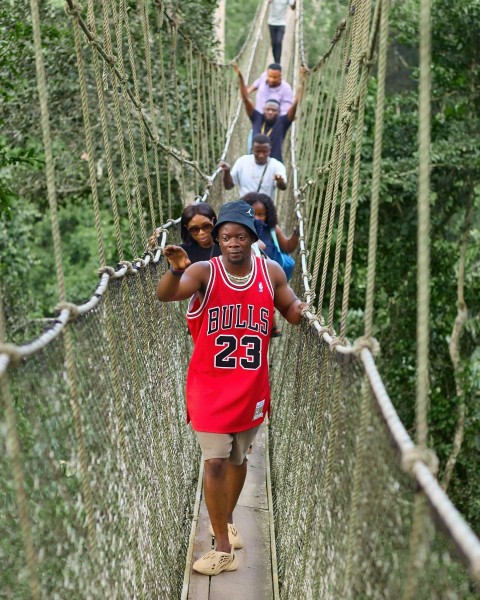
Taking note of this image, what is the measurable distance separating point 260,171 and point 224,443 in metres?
1.95

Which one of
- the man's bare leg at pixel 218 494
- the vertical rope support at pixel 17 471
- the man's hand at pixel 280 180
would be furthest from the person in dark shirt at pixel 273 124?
the vertical rope support at pixel 17 471

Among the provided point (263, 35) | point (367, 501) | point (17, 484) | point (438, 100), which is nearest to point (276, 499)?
point (367, 501)

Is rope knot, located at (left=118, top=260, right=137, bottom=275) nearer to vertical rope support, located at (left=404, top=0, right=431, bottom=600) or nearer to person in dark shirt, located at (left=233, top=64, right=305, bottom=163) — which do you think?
vertical rope support, located at (left=404, top=0, right=431, bottom=600)

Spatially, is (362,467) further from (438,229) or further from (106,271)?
(438,229)

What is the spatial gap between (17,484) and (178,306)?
190 cm

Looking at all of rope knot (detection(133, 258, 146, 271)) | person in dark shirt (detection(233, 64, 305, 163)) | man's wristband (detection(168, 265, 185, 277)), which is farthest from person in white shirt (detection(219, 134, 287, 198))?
man's wristband (detection(168, 265, 185, 277))

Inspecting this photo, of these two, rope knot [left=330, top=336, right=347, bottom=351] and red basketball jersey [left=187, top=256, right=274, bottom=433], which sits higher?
rope knot [left=330, top=336, right=347, bottom=351]

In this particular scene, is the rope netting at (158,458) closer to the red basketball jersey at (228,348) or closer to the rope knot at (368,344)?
the rope knot at (368,344)

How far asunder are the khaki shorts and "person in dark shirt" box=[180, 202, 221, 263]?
62 centimetres

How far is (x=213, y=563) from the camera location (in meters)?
2.04

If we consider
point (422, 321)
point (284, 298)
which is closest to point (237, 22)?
point (284, 298)

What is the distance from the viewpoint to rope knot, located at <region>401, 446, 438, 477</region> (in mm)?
849

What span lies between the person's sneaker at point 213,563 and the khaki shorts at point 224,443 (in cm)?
29

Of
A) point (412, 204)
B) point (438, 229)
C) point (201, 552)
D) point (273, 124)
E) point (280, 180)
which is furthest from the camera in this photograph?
point (438, 229)
